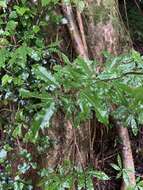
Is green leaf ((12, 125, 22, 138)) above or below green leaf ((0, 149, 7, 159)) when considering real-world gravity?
above

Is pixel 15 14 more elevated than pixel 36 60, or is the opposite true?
pixel 15 14

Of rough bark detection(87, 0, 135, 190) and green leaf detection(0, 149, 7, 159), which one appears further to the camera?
rough bark detection(87, 0, 135, 190)

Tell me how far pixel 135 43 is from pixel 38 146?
139 cm

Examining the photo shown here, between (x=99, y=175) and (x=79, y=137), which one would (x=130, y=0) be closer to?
(x=79, y=137)

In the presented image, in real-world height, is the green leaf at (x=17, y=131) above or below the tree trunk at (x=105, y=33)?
below

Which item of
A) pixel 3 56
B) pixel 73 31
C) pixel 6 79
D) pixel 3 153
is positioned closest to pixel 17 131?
pixel 3 153

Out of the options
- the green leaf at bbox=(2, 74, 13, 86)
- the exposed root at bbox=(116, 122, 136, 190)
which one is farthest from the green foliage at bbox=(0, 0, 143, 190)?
the exposed root at bbox=(116, 122, 136, 190)

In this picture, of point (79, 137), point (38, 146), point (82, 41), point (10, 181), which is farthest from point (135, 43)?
point (10, 181)

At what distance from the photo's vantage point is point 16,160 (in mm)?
2031

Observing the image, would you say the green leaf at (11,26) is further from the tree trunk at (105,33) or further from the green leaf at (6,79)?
the tree trunk at (105,33)

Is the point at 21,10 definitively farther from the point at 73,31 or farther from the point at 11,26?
the point at 73,31

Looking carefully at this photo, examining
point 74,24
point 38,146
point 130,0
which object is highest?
point 130,0

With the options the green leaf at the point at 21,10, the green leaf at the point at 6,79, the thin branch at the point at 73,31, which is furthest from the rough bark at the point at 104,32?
the green leaf at the point at 6,79

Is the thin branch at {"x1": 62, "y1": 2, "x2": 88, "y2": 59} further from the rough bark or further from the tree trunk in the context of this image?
the rough bark
